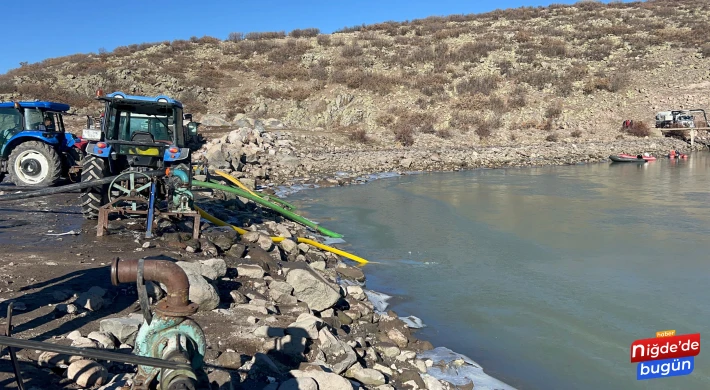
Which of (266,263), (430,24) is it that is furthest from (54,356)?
(430,24)

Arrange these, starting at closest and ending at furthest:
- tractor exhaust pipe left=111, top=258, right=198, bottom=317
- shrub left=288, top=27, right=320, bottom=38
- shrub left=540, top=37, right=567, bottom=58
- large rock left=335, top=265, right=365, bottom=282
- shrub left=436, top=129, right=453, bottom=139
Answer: tractor exhaust pipe left=111, top=258, right=198, bottom=317 → large rock left=335, top=265, right=365, bottom=282 → shrub left=436, top=129, right=453, bottom=139 → shrub left=540, top=37, right=567, bottom=58 → shrub left=288, top=27, right=320, bottom=38

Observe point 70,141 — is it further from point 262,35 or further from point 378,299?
point 262,35

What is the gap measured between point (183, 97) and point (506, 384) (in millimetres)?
27047

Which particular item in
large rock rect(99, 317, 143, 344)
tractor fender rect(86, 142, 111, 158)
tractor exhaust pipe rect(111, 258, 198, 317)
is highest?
tractor fender rect(86, 142, 111, 158)

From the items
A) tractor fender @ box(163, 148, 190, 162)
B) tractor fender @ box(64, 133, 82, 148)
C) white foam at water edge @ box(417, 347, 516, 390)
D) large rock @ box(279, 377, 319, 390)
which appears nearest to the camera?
large rock @ box(279, 377, 319, 390)

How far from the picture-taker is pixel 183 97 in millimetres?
29031

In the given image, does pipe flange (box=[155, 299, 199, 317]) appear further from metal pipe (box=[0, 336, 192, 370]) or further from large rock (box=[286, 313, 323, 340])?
large rock (box=[286, 313, 323, 340])

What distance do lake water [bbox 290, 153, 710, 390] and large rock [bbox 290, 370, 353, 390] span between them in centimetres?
190

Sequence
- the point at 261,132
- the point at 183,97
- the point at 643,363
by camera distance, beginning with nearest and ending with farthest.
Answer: the point at 643,363 < the point at 261,132 < the point at 183,97

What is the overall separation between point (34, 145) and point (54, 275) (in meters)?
6.49

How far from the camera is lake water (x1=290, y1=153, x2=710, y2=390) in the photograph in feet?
18.8

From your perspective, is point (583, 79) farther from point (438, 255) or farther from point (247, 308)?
point (247, 308)

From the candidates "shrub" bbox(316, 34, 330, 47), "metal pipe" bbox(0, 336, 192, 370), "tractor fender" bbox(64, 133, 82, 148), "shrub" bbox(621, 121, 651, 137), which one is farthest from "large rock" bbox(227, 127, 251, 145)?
"shrub" bbox(621, 121, 651, 137)

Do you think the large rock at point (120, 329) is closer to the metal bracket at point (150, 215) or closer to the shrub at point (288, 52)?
the metal bracket at point (150, 215)
